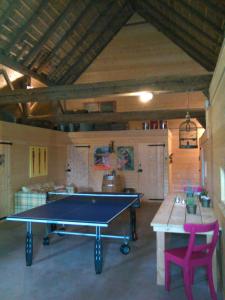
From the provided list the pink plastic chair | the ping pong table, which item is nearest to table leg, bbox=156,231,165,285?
the pink plastic chair

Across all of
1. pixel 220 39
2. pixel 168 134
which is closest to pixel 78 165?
pixel 168 134

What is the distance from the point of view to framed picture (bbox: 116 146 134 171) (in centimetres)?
869

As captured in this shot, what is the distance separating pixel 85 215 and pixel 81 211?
0.97 feet

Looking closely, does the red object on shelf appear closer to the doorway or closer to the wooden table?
the doorway

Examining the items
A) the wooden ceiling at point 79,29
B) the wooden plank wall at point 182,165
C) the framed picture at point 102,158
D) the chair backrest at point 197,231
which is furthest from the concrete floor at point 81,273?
the wooden plank wall at point 182,165

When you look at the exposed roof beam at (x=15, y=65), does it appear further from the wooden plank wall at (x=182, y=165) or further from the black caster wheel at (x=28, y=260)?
the wooden plank wall at (x=182, y=165)

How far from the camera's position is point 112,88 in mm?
5562

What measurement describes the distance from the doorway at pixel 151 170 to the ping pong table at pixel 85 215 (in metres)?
3.55

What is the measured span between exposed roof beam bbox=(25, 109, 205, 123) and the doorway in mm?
1014

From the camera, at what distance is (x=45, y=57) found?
7.29 meters

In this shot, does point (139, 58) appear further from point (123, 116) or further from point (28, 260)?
point (28, 260)

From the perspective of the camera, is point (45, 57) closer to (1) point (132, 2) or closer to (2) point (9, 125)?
(2) point (9, 125)

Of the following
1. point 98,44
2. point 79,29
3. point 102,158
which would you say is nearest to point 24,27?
point 79,29

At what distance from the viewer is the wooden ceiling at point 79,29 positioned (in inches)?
208
